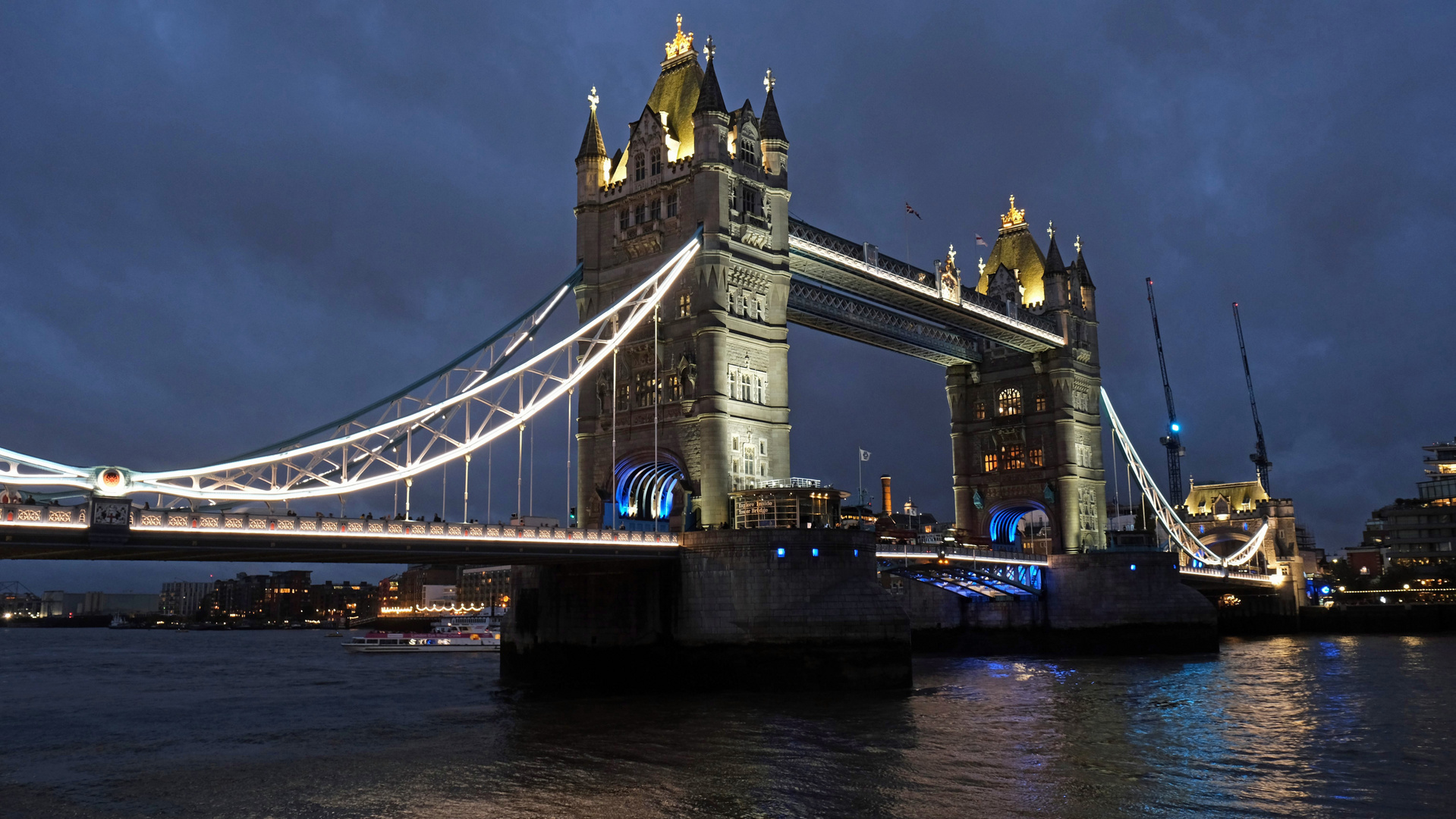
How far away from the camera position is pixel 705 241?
51.9 m

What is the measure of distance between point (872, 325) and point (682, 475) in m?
20.1

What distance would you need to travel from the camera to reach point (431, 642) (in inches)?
3937

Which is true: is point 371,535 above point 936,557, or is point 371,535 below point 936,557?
above

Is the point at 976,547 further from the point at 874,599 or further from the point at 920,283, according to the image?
the point at 874,599

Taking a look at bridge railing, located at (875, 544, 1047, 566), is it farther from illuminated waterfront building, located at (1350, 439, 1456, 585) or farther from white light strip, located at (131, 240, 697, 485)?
illuminated waterfront building, located at (1350, 439, 1456, 585)

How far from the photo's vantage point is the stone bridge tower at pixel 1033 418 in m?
80.6

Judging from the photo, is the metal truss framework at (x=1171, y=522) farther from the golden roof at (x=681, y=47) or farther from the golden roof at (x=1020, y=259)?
the golden roof at (x=681, y=47)

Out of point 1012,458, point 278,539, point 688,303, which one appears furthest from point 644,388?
point 1012,458

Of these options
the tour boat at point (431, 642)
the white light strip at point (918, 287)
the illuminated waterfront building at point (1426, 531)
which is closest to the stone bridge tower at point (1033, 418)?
the white light strip at point (918, 287)

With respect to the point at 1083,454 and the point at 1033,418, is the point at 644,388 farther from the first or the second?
the point at 1083,454

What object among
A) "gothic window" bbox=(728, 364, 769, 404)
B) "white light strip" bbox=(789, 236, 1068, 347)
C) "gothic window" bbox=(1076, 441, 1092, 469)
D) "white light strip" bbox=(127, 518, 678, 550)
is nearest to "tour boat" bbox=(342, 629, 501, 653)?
"gothic window" bbox=(1076, 441, 1092, 469)

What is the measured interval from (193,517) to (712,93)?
30478mm

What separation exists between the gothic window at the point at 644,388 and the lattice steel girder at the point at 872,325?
9887 mm

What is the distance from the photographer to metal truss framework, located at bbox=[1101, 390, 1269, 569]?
8944 centimetres
